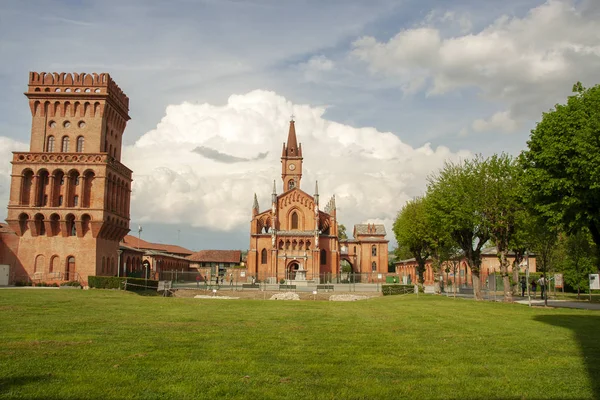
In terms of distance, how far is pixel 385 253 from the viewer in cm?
9862

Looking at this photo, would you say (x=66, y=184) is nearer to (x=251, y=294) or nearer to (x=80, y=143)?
(x=80, y=143)

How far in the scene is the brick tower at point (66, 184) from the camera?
182 ft

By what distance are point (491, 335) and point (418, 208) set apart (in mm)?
42135

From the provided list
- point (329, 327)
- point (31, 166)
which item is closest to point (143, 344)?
point (329, 327)

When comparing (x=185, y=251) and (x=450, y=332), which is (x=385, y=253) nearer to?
(x=185, y=251)

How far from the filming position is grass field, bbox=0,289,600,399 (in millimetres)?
9344

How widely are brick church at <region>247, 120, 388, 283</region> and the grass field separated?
202ft

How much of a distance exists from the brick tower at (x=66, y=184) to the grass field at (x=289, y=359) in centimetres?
3892

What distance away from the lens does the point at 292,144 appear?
103938mm

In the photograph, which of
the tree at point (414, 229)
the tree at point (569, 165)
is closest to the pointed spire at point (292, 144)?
the tree at point (414, 229)

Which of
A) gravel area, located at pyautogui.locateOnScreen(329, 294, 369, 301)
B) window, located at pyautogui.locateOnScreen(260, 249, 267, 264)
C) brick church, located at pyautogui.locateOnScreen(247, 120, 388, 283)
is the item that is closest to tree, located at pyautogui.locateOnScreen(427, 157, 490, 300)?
gravel area, located at pyautogui.locateOnScreen(329, 294, 369, 301)

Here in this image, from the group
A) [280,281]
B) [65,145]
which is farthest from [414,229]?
[65,145]

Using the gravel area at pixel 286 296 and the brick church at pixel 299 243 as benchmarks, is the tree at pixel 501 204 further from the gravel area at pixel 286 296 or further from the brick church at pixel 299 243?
the brick church at pixel 299 243

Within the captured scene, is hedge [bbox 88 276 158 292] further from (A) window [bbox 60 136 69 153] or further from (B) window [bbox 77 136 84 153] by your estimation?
(A) window [bbox 60 136 69 153]
